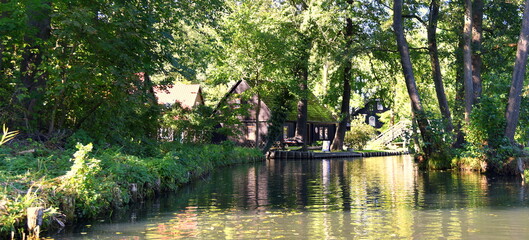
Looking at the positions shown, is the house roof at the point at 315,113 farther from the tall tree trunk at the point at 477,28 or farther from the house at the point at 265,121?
the tall tree trunk at the point at 477,28

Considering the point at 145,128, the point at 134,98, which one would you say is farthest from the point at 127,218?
the point at 145,128

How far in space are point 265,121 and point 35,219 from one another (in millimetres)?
40932

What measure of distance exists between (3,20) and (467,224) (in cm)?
1320

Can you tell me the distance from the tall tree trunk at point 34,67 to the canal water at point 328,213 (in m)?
5.63

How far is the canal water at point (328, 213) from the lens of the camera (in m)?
10.1

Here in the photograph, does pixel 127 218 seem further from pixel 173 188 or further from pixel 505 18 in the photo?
pixel 505 18

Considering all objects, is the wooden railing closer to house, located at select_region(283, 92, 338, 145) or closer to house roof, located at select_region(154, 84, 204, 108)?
house, located at select_region(283, 92, 338, 145)

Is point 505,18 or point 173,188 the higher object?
point 505,18

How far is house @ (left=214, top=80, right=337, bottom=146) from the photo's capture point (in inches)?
1956

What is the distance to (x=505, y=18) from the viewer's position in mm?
29203

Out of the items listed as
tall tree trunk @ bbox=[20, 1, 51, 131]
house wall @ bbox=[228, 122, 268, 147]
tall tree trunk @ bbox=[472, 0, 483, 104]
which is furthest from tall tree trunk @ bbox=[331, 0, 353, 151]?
tall tree trunk @ bbox=[20, 1, 51, 131]

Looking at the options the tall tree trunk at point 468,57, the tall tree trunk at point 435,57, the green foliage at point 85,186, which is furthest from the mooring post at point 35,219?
the tall tree trunk at point 435,57

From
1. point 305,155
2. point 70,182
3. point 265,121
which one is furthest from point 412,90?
point 265,121

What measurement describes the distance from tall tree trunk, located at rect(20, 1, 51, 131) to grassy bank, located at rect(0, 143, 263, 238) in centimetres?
240
